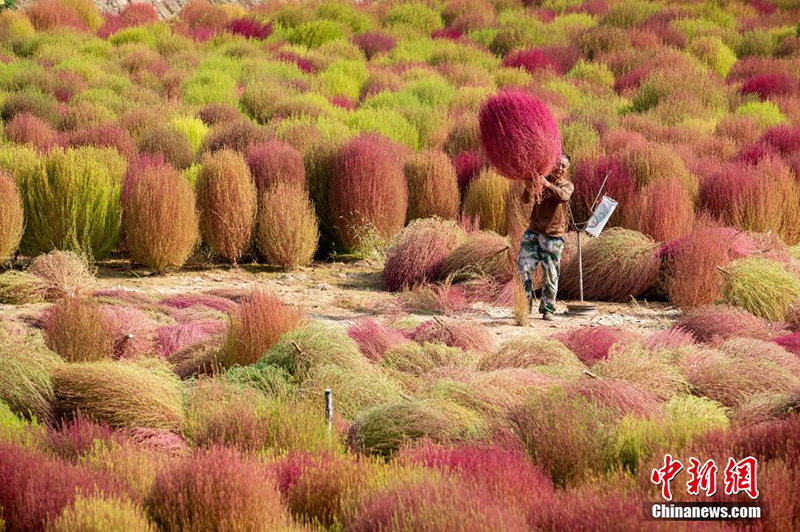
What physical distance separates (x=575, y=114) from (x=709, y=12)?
35.8ft

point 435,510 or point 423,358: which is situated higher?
point 435,510

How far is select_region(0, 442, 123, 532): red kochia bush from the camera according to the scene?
4.17 metres

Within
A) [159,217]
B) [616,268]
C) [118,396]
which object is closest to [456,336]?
[118,396]

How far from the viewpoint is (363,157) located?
39.3ft

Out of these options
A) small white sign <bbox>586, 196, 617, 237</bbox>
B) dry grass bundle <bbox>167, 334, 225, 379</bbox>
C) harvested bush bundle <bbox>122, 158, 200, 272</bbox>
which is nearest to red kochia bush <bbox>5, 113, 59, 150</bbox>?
harvested bush bundle <bbox>122, 158, 200, 272</bbox>

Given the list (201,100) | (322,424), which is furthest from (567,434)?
(201,100)

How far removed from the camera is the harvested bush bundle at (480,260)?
10.1m

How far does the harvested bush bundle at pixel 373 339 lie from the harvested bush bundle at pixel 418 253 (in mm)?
2739

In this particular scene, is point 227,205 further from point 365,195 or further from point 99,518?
point 99,518

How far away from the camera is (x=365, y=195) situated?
11.8 m

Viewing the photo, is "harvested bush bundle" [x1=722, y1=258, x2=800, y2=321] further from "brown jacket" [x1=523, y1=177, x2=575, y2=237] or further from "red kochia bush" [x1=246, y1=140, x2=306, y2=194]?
"red kochia bush" [x1=246, y1=140, x2=306, y2=194]

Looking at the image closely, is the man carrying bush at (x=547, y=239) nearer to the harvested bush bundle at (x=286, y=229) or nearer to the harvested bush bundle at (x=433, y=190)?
the harvested bush bundle at (x=286, y=229)

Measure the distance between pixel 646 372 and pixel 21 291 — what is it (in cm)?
494

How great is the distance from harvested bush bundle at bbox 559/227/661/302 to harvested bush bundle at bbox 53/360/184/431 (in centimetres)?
512
